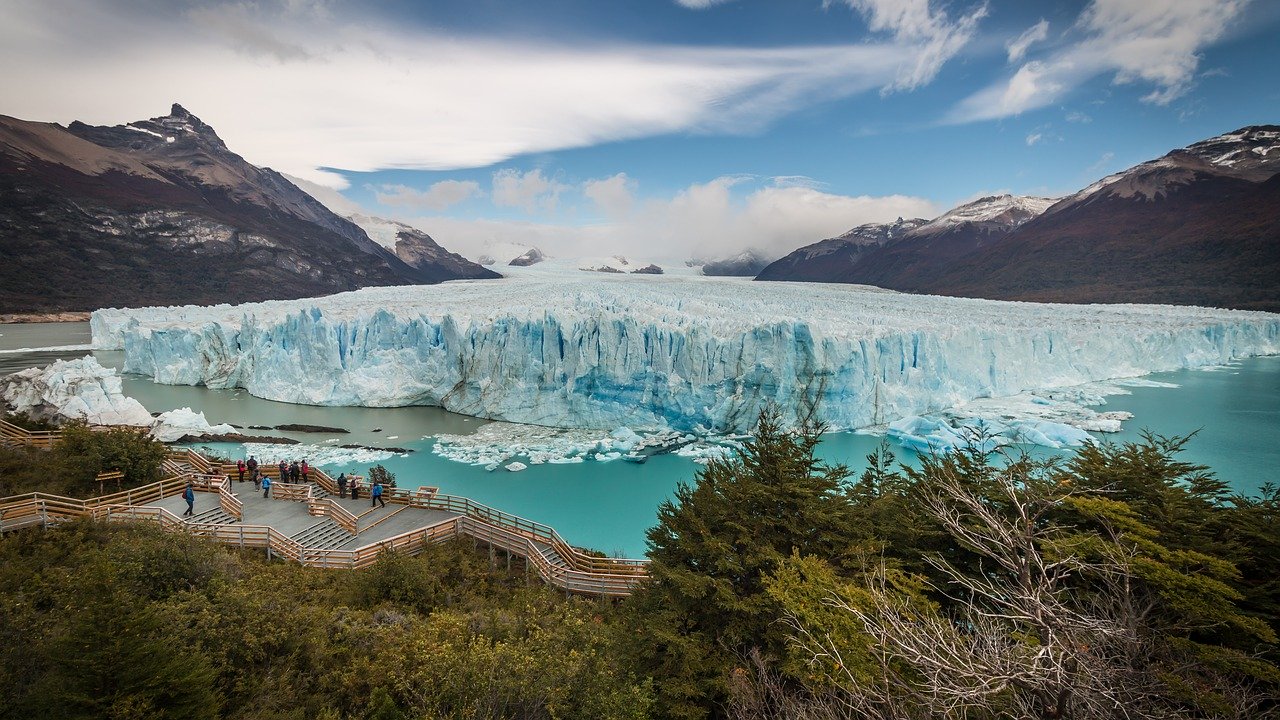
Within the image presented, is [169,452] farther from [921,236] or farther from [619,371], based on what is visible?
[921,236]

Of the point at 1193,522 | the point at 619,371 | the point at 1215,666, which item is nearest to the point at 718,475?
the point at 1215,666

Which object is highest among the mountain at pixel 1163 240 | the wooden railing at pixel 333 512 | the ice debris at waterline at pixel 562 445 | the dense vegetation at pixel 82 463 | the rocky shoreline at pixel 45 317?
the mountain at pixel 1163 240

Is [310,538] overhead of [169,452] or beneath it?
beneath

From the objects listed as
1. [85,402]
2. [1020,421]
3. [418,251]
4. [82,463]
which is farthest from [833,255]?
[82,463]

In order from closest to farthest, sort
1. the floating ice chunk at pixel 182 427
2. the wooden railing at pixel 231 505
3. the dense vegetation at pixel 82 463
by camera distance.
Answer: the wooden railing at pixel 231 505, the dense vegetation at pixel 82 463, the floating ice chunk at pixel 182 427

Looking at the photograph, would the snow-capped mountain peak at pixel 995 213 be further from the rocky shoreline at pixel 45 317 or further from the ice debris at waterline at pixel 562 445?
the rocky shoreline at pixel 45 317

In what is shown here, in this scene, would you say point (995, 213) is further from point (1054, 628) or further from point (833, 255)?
point (1054, 628)

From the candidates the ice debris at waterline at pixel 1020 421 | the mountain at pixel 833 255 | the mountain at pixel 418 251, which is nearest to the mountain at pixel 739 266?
the mountain at pixel 833 255
